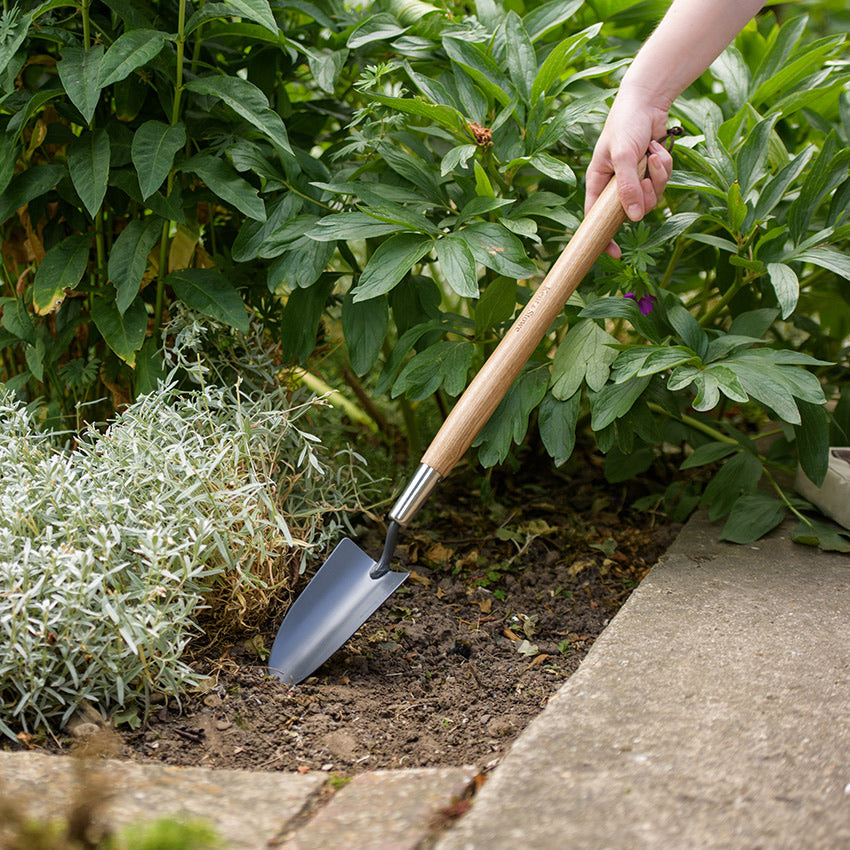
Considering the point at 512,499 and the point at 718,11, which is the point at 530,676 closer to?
the point at 512,499

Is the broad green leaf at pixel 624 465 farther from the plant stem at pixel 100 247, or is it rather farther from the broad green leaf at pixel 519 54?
the plant stem at pixel 100 247

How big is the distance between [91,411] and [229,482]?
26.6 inches

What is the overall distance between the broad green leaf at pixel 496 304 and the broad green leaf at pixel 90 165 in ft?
2.43

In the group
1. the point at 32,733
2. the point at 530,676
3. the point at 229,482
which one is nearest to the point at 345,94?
the point at 229,482

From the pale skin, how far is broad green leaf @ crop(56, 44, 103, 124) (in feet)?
2.95

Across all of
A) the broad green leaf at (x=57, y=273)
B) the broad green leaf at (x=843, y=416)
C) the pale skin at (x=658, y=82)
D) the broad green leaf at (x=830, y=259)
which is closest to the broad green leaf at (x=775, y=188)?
the broad green leaf at (x=830, y=259)

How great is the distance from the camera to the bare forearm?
1.36 metres

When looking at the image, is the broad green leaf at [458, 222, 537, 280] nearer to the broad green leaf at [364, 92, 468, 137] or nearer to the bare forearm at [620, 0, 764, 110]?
the broad green leaf at [364, 92, 468, 137]

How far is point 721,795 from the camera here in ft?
3.06

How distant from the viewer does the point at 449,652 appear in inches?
Answer: 60.1

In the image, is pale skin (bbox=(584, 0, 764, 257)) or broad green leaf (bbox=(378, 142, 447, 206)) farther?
broad green leaf (bbox=(378, 142, 447, 206))

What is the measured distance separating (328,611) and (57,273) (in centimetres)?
87

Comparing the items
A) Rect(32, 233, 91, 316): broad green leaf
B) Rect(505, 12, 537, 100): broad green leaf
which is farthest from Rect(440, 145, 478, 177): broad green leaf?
Rect(32, 233, 91, 316): broad green leaf

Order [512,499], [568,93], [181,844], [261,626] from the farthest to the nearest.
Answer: [512,499] < [568,93] < [261,626] < [181,844]
